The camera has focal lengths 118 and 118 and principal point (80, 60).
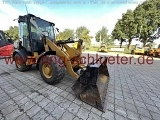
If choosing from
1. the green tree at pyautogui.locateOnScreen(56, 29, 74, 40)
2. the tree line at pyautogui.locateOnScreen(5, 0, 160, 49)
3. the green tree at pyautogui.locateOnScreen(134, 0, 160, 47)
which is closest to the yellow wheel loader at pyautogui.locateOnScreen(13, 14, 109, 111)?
the green tree at pyautogui.locateOnScreen(56, 29, 74, 40)

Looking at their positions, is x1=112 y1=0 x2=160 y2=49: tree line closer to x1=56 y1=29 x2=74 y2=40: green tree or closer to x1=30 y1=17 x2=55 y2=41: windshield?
x1=56 y1=29 x2=74 y2=40: green tree

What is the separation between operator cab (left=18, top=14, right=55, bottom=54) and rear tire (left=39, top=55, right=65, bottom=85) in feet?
3.59

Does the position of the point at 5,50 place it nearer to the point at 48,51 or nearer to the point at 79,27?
the point at 48,51

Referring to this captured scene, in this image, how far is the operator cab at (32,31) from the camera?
4484mm

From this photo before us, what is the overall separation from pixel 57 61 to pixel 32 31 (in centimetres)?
191

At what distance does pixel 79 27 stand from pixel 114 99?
4556cm

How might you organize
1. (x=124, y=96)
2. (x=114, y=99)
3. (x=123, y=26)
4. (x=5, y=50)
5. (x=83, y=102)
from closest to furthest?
(x=83, y=102) < (x=114, y=99) < (x=124, y=96) < (x=5, y=50) < (x=123, y=26)

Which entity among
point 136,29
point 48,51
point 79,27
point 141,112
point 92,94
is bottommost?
point 141,112

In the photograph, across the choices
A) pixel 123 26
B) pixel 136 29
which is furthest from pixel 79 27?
pixel 136 29

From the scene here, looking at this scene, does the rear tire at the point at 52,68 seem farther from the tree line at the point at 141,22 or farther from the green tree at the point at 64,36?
the tree line at the point at 141,22

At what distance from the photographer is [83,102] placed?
113 inches

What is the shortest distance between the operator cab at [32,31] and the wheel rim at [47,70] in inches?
44.4

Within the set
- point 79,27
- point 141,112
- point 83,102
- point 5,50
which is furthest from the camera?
point 79,27

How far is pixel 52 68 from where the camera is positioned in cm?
356
